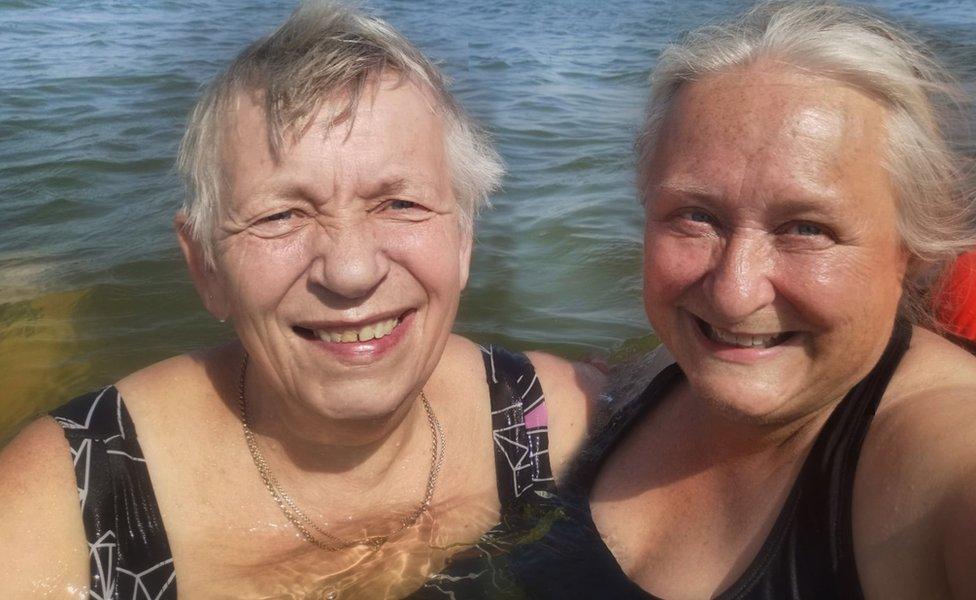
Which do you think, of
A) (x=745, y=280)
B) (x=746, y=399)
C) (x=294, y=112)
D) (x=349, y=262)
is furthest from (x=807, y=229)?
(x=294, y=112)

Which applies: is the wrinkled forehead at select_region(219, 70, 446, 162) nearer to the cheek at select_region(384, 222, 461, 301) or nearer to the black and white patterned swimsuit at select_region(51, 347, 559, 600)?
the cheek at select_region(384, 222, 461, 301)

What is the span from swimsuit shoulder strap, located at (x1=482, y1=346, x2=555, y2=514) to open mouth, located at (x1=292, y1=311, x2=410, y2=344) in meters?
0.74

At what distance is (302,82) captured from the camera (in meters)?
2.52

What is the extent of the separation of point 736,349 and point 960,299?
70 cm

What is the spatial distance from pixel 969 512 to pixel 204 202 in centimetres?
202

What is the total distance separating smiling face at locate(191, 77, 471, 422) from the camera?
8.36ft

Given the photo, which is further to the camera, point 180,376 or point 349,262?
point 180,376

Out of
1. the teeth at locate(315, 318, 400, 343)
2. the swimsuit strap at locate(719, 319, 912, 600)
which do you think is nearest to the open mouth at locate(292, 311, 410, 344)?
the teeth at locate(315, 318, 400, 343)

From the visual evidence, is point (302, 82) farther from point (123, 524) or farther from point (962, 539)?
point (962, 539)

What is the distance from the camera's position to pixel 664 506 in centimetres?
288

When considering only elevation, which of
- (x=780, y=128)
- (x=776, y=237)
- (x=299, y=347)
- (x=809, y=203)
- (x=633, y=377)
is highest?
(x=780, y=128)

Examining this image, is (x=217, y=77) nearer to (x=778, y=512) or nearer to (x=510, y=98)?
(x=778, y=512)

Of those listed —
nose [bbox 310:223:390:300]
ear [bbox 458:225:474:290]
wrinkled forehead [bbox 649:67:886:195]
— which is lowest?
ear [bbox 458:225:474:290]

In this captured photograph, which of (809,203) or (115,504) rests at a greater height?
(809,203)
